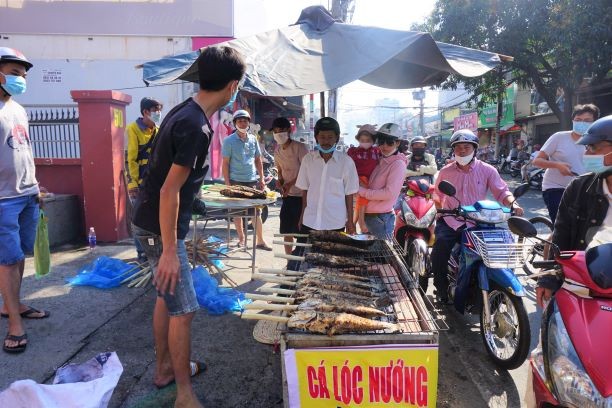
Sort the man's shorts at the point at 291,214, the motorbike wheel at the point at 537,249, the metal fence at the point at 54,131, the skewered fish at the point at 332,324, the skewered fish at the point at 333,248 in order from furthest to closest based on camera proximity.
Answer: the metal fence at the point at 54,131, the man's shorts at the point at 291,214, the skewered fish at the point at 333,248, the motorbike wheel at the point at 537,249, the skewered fish at the point at 332,324

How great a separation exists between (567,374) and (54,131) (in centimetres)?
701

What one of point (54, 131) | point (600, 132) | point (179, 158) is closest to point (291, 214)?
point (179, 158)

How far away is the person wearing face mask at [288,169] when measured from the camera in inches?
185

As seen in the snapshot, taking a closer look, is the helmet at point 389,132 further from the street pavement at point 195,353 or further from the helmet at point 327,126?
the street pavement at point 195,353

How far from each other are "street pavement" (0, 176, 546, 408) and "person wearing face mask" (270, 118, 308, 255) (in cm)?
124

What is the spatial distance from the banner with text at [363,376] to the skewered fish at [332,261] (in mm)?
1071

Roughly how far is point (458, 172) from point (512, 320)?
4.78 feet

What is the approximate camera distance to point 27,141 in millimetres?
3395

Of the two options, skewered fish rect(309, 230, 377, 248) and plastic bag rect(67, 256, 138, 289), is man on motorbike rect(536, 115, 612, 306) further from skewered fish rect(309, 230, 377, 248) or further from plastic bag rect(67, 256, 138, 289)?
plastic bag rect(67, 256, 138, 289)

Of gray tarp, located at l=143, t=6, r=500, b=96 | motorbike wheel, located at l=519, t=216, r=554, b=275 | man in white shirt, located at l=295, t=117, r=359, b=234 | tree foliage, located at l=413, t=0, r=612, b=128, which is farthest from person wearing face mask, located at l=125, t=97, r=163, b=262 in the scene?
tree foliage, located at l=413, t=0, r=612, b=128

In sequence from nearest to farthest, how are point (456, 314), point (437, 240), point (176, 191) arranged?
point (176, 191) < point (437, 240) < point (456, 314)

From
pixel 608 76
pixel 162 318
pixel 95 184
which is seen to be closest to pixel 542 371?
pixel 162 318

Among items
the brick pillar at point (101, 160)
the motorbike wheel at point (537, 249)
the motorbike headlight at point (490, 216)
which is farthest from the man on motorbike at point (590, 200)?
the brick pillar at point (101, 160)

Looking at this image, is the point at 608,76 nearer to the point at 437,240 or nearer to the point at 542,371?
the point at 437,240
